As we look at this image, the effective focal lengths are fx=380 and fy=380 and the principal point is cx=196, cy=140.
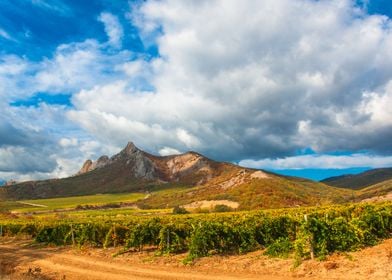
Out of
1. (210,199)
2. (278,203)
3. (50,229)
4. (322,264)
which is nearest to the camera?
(322,264)

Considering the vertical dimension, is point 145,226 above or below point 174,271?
above

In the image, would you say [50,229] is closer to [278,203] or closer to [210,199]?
[278,203]

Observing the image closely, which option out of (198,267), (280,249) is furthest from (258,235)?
(198,267)

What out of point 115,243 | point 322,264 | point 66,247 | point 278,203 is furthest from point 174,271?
point 278,203

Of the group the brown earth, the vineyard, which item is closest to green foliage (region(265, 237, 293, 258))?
the vineyard

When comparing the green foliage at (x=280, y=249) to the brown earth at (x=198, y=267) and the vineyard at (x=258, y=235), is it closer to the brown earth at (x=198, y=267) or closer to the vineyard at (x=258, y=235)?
the vineyard at (x=258, y=235)

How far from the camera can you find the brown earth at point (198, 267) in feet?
62.6

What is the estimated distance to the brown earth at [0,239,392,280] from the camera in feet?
62.6

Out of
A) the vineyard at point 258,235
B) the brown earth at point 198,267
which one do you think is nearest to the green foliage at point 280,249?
the vineyard at point 258,235

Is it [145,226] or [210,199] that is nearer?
[145,226]

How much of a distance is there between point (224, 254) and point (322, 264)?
7571 mm

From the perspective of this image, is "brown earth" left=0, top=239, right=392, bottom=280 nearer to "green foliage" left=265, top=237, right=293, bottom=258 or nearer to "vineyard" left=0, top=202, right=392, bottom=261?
"green foliage" left=265, top=237, right=293, bottom=258

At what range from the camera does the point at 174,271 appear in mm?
22484

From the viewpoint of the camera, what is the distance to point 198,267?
23.3 m
